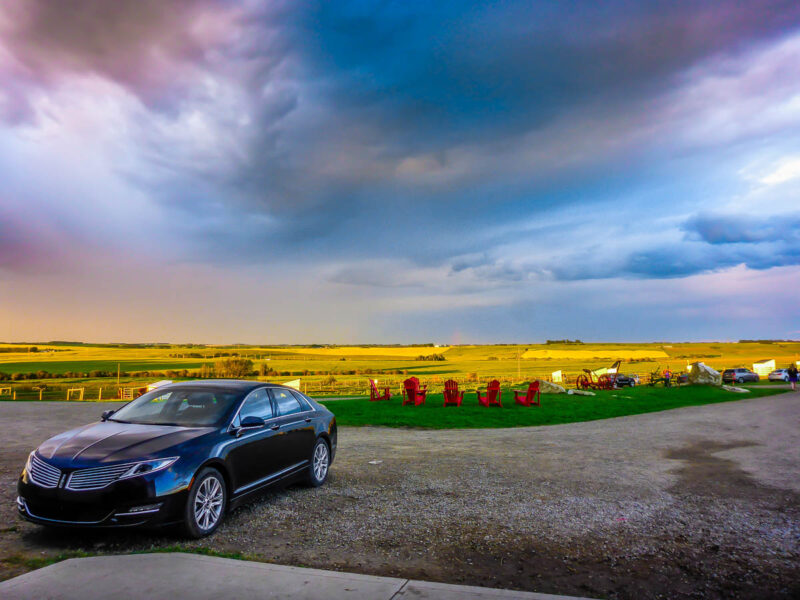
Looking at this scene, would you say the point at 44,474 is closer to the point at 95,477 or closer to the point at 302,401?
the point at 95,477

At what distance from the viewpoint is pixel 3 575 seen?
479 cm

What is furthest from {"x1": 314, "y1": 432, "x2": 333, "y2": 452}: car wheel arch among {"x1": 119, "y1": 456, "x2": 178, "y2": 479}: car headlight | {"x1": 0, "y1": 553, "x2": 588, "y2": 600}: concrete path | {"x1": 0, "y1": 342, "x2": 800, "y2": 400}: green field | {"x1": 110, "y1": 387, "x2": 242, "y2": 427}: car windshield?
{"x1": 0, "y1": 342, "x2": 800, "y2": 400}: green field

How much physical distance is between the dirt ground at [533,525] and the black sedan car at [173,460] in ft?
1.23

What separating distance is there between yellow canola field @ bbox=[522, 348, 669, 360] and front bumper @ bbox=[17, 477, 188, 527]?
13712 cm

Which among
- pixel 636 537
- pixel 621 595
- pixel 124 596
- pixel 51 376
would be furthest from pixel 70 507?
pixel 51 376

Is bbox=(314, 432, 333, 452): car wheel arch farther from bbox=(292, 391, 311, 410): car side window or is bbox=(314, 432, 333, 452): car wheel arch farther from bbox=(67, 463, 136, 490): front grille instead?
bbox=(67, 463, 136, 490): front grille

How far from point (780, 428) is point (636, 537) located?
14.6 metres

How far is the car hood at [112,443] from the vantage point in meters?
5.73

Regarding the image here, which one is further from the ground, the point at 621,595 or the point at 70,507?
the point at 70,507

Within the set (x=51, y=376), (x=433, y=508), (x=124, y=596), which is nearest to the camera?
(x=124, y=596)

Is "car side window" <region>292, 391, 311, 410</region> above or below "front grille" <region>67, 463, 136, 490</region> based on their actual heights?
above

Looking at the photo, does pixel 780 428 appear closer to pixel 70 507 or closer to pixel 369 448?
pixel 369 448

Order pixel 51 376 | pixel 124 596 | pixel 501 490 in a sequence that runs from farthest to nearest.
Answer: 1. pixel 51 376
2. pixel 501 490
3. pixel 124 596

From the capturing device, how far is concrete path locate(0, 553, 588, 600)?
13.9 ft
